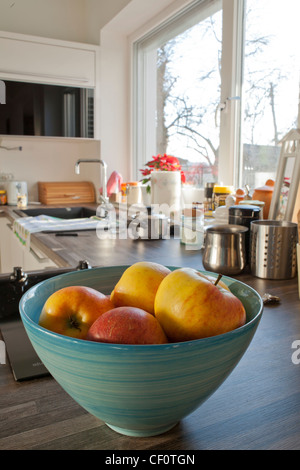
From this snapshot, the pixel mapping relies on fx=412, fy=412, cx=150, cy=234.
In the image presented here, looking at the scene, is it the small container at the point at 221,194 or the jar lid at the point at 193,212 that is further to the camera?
the small container at the point at 221,194

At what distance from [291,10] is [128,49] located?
1785 mm

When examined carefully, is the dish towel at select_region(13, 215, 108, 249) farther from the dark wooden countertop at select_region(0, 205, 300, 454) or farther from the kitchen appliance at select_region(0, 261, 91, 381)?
the dark wooden countertop at select_region(0, 205, 300, 454)

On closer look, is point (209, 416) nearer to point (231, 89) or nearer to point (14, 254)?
point (231, 89)

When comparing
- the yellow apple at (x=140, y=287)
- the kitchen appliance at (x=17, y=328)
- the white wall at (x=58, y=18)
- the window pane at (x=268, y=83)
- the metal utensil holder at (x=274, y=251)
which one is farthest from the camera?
the white wall at (x=58, y=18)

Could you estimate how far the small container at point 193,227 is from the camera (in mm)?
1521

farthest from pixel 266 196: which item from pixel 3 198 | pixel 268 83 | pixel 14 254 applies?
pixel 3 198

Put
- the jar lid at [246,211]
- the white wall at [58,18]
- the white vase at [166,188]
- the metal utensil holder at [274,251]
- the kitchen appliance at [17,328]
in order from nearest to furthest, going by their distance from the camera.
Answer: the kitchen appliance at [17,328] → the metal utensil holder at [274,251] → the jar lid at [246,211] → the white vase at [166,188] → the white wall at [58,18]

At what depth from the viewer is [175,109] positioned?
9.29ft

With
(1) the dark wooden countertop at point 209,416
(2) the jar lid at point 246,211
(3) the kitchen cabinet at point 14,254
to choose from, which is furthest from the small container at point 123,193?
(1) the dark wooden countertop at point 209,416

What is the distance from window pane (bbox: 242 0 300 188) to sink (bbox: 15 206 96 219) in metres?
1.27

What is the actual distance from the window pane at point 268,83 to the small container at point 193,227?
2.13ft

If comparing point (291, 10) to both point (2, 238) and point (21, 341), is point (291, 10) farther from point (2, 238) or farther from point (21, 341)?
point (2, 238)

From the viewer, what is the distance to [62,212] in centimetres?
304

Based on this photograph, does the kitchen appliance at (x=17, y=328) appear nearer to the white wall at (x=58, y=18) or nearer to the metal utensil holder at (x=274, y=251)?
the metal utensil holder at (x=274, y=251)
